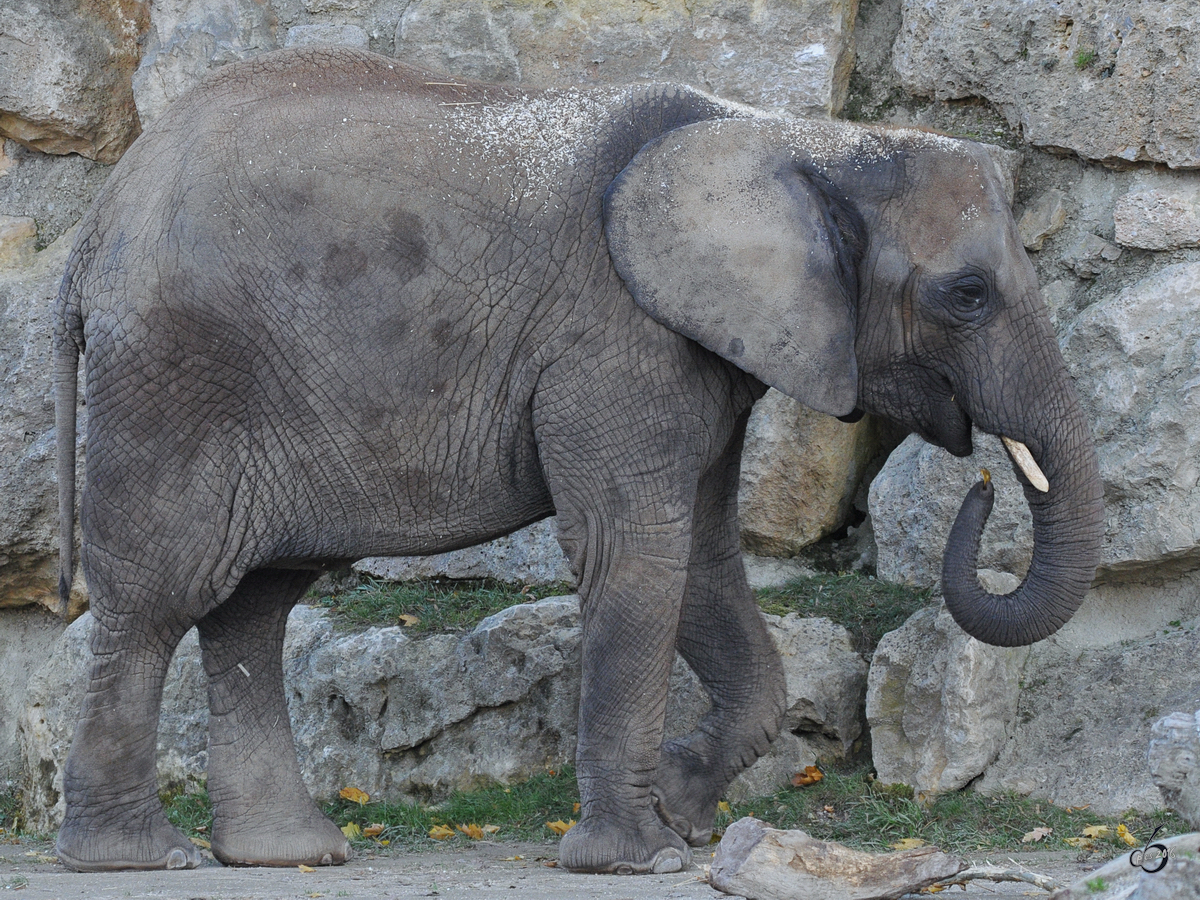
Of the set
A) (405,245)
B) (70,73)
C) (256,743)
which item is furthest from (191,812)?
(70,73)

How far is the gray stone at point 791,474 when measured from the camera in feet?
21.8

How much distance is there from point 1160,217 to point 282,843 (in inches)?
153

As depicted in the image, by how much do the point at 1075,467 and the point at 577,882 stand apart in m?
1.93

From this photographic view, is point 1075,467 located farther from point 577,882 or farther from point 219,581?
point 219,581

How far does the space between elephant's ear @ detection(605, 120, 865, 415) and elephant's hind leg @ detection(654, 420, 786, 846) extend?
0.74 m

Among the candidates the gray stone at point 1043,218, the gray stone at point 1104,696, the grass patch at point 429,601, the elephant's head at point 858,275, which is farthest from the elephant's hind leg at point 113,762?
the gray stone at point 1043,218

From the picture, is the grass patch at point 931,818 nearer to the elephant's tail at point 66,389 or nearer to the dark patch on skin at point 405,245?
the dark patch on skin at point 405,245

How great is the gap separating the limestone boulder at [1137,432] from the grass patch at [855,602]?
387mm

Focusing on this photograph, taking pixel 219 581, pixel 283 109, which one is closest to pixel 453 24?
pixel 283 109

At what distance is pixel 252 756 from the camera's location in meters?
5.47

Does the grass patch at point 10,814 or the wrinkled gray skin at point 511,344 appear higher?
the wrinkled gray skin at point 511,344

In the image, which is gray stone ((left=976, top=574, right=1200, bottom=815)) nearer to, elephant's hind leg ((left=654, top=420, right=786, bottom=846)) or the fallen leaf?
the fallen leaf

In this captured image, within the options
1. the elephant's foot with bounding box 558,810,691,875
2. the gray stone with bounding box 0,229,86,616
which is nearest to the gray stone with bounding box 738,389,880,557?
the elephant's foot with bounding box 558,810,691,875

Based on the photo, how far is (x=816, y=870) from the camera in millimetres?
3922
